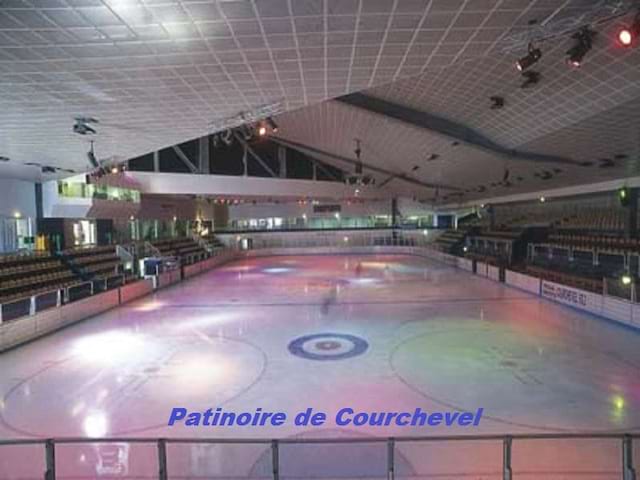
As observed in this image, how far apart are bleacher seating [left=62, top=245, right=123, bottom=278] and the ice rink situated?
341cm

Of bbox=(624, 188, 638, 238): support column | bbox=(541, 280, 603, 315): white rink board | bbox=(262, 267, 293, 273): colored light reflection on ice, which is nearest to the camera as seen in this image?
bbox=(541, 280, 603, 315): white rink board

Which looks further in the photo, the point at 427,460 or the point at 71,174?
the point at 71,174

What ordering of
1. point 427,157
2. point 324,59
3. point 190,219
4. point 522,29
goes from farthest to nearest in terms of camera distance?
1. point 190,219
2. point 427,157
3. point 324,59
4. point 522,29

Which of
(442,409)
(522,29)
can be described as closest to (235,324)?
(442,409)

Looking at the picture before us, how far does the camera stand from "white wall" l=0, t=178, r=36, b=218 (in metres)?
14.1

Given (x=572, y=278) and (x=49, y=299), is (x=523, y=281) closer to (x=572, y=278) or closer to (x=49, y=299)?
(x=572, y=278)

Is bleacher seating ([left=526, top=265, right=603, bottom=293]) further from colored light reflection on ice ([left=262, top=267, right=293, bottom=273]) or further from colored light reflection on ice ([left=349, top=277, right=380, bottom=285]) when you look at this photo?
colored light reflection on ice ([left=262, top=267, right=293, bottom=273])

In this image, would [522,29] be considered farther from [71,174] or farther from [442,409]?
[71,174]

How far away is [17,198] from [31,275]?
3.29 m

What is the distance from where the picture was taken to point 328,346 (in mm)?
8680

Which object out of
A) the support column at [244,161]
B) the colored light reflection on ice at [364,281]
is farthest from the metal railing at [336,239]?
the colored light reflection on ice at [364,281]

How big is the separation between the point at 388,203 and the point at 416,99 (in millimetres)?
24859

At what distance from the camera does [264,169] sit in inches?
1030

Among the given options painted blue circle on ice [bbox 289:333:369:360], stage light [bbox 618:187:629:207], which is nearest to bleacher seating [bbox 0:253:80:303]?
painted blue circle on ice [bbox 289:333:369:360]
